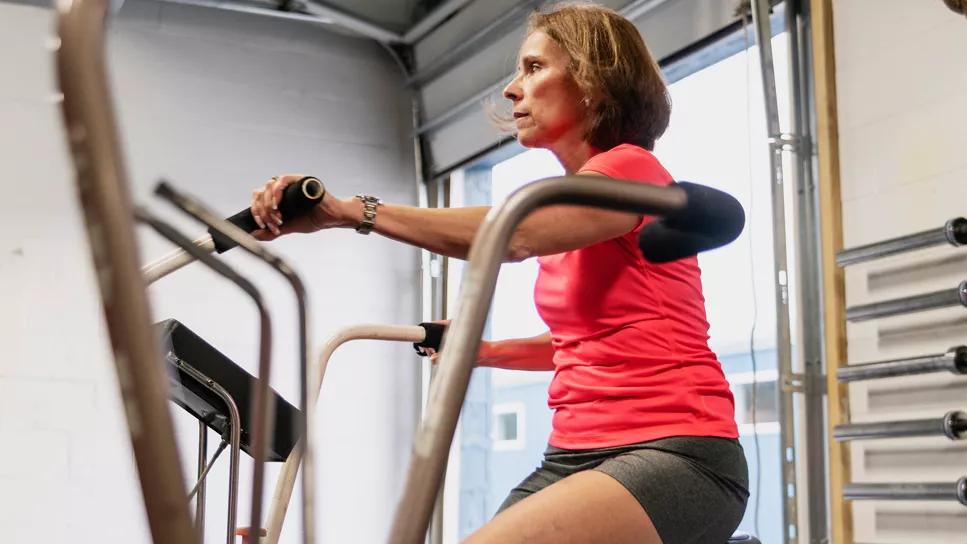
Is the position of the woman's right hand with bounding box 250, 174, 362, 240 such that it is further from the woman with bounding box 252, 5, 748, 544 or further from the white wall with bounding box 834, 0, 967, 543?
the white wall with bounding box 834, 0, 967, 543

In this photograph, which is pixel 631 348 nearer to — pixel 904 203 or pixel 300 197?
pixel 300 197

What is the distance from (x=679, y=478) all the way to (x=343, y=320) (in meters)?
2.95

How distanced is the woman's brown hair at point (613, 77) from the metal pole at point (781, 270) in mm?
1000

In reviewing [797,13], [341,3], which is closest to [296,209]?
[797,13]

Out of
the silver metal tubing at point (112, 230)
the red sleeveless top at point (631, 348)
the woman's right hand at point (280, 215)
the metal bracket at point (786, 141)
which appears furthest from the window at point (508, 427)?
the silver metal tubing at point (112, 230)

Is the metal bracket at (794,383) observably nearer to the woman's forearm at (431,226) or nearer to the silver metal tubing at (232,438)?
the silver metal tubing at (232,438)

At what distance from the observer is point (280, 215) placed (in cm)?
117

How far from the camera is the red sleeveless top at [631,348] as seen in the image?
1.31 meters

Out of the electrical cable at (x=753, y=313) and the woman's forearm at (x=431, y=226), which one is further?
the electrical cable at (x=753, y=313)

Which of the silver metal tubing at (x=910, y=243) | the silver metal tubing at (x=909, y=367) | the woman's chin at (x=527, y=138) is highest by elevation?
the woman's chin at (x=527, y=138)

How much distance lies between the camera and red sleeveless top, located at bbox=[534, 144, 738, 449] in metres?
1.31

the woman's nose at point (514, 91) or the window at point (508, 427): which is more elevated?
the woman's nose at point (514, 91)

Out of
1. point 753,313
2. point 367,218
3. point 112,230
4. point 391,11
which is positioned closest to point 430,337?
point 367,218

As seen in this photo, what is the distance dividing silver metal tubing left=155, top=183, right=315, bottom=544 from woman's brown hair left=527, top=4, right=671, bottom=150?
2.77ft
